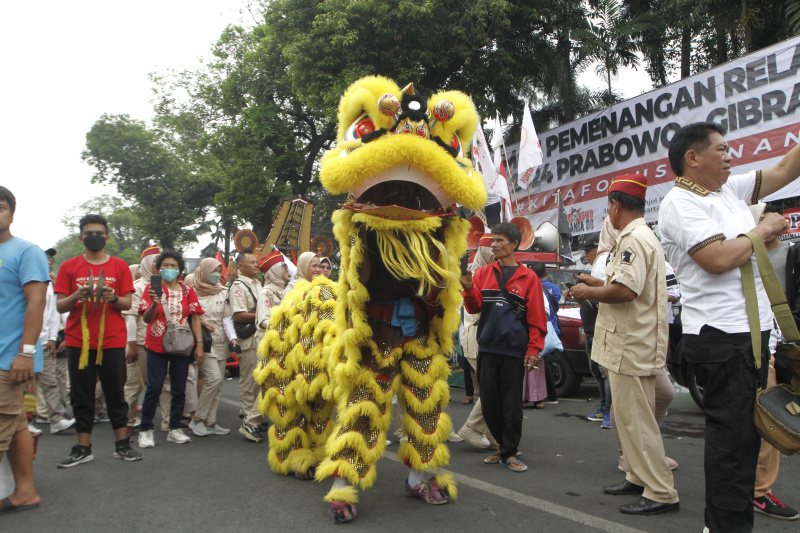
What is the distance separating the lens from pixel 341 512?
338 cm

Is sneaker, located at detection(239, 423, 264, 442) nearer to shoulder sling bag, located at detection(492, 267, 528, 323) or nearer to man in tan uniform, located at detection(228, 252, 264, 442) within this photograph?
man in tan uniform, located at detection(228, 252, 264, 442)

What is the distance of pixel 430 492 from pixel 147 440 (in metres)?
3.09

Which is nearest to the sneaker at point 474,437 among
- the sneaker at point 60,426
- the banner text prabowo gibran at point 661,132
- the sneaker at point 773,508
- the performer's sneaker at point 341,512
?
the performer's sneaker at point 341,512

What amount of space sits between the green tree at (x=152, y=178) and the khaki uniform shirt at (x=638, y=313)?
29008mm

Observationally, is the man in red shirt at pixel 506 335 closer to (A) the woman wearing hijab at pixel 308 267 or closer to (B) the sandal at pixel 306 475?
(B) the sandal at pixel 306 475

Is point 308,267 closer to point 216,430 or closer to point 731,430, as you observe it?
point 216,430

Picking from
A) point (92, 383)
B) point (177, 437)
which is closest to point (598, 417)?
point (177, 437)

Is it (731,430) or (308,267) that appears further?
(308,267)

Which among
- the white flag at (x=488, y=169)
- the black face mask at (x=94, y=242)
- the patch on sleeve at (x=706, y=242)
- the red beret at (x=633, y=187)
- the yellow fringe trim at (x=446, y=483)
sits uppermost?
the white flag at (x=488, y=169)

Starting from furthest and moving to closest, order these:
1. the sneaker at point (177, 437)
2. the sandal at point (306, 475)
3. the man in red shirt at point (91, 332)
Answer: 1. the sneaker at point (177, 437)
2. the man in red shirt at point (91, 332)
3. the sandal at point (306, 475)

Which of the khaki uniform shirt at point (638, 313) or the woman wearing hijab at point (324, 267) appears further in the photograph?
the woman wearing hijab at point (324, 267)

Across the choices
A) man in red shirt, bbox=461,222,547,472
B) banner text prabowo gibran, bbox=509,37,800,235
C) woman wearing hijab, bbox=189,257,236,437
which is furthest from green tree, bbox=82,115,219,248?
man in red shirt, bbox=461,222,547,472

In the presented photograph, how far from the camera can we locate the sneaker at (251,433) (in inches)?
228

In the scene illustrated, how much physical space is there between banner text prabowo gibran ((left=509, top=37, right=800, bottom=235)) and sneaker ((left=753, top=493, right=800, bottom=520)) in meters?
7.43
